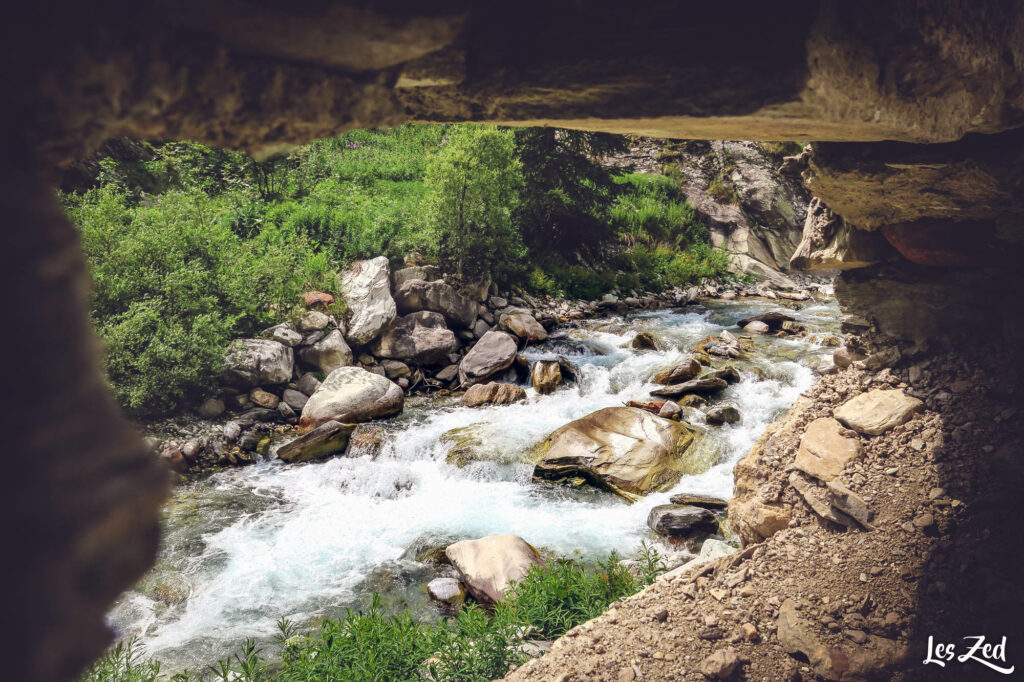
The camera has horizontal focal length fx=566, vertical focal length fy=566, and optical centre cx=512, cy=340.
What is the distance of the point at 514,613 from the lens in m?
4.11

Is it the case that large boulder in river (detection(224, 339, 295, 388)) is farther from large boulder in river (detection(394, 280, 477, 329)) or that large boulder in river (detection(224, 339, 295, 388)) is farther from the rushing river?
large boulder in river (detection(394, 280, 477, 329))

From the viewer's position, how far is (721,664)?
115 inches

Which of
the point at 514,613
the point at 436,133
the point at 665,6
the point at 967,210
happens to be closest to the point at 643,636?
the point at 514,613

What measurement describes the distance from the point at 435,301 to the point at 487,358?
2.24m

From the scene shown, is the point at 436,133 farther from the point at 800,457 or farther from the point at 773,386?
the point at 800,457

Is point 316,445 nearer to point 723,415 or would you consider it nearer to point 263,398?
point 263,398

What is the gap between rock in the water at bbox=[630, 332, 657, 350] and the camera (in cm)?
1190

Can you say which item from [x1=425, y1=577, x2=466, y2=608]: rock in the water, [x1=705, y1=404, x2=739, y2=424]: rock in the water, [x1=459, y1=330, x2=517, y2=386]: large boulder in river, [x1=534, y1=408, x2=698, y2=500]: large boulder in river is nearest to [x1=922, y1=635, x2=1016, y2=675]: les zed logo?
[x1=425, y1=577, x2=466, y2=608]: rock in the water

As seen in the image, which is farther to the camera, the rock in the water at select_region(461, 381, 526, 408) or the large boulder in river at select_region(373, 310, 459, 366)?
the large boulder in river at select_region(373, 310, 459, 366)

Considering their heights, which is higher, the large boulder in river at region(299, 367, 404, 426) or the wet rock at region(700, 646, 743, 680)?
the wet rock at region(700, 646, 743, 680)

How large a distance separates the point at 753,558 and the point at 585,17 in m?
3.16

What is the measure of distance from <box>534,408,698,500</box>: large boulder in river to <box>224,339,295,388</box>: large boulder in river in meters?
4.93

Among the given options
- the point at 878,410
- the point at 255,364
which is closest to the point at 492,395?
the point at 255,364

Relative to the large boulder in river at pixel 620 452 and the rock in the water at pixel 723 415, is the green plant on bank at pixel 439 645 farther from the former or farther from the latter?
the rock in the water at pixel 723 415
